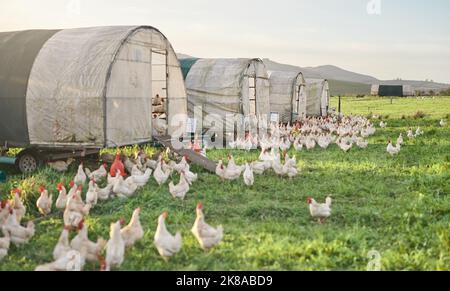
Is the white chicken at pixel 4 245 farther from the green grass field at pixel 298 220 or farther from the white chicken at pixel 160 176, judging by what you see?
the white chicken at pixel 160 176

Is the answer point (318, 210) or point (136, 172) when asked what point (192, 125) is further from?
point (318, 210)

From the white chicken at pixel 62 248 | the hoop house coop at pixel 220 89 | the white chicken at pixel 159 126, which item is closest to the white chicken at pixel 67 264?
the white chicken at pixel 62 248

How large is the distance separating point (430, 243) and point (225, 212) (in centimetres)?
345

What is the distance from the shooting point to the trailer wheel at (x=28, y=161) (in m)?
12.4

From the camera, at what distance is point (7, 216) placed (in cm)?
724

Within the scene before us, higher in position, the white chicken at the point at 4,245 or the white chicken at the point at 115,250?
the white chicken at the point at 115,250

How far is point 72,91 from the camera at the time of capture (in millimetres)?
12391

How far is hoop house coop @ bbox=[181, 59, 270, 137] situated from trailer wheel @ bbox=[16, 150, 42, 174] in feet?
30.6

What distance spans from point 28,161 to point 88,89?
247 centimetres

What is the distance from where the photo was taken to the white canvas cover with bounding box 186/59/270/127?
68.3 feet

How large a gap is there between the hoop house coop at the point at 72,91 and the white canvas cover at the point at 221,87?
7.18 meters

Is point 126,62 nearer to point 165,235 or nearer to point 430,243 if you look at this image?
point 165,235
